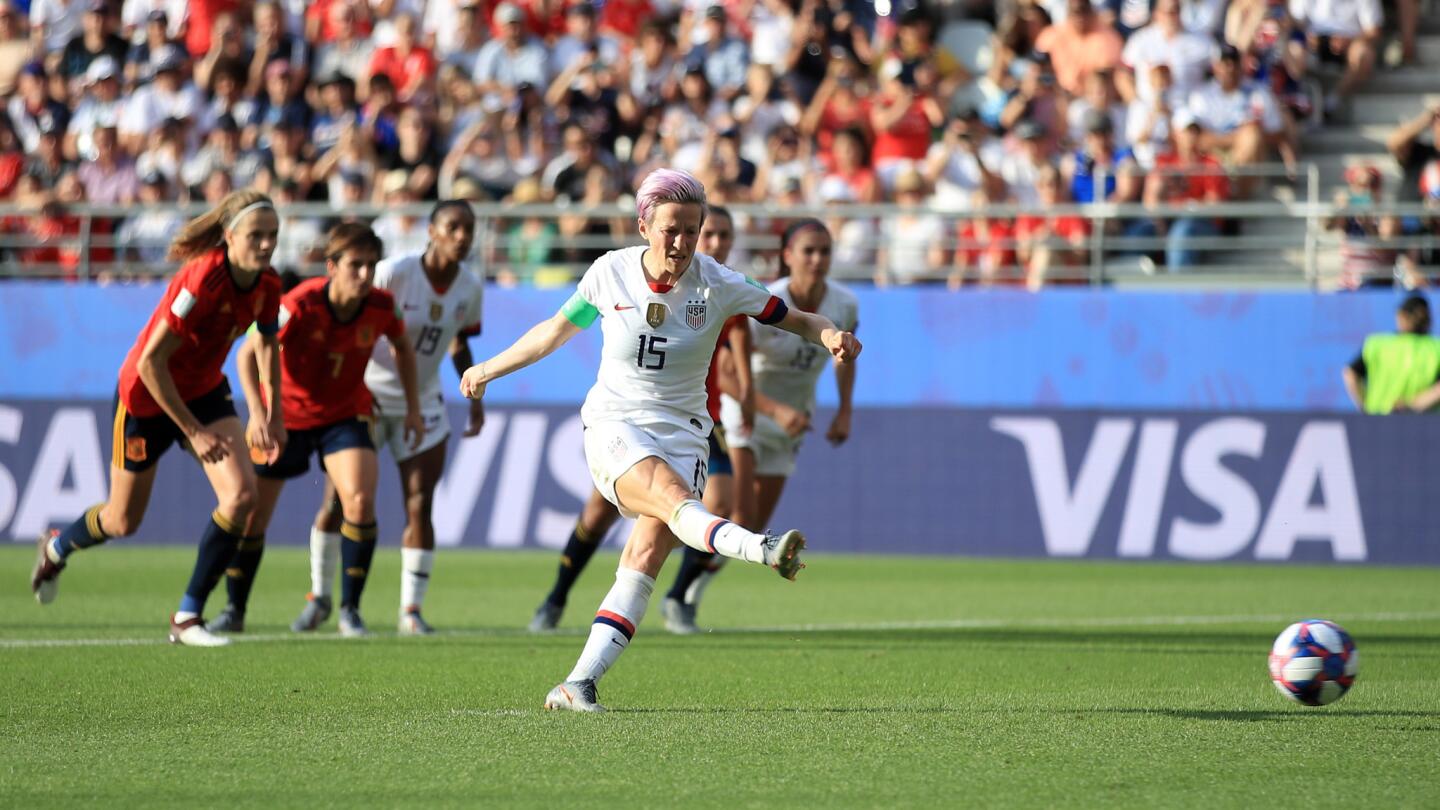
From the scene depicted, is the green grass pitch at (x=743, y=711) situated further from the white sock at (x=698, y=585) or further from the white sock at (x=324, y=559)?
the white sock at (x=324, y=559)

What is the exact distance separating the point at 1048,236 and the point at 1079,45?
282 centimetres

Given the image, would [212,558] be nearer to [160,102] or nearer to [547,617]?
[547,617]

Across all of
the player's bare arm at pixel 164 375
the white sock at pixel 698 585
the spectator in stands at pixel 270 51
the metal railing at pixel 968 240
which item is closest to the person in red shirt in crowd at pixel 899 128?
the metal railing at pixel 968 240

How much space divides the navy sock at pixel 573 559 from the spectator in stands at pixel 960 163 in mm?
8743

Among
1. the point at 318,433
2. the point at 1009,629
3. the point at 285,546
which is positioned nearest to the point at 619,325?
the point at 318,433

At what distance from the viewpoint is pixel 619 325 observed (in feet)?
23.2

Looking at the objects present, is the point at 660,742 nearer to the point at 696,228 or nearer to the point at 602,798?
the point at 602,798

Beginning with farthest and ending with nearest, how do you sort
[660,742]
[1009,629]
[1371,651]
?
[1009,629] < [1371,651] < [660,742]

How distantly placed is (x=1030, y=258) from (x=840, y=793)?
43.4 feet

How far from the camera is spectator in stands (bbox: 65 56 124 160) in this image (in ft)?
70.1

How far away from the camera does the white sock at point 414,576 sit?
1062 cm

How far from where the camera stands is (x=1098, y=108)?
1875 cm

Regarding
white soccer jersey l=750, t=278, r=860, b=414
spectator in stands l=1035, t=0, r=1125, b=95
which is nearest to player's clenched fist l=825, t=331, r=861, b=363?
white soccer jersey l=750, t=278, r=860, b=414

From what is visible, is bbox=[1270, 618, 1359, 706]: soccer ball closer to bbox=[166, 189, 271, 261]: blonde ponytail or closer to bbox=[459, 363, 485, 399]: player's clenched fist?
bbox=[459, 363, 485, 399]: player's clenched fist
